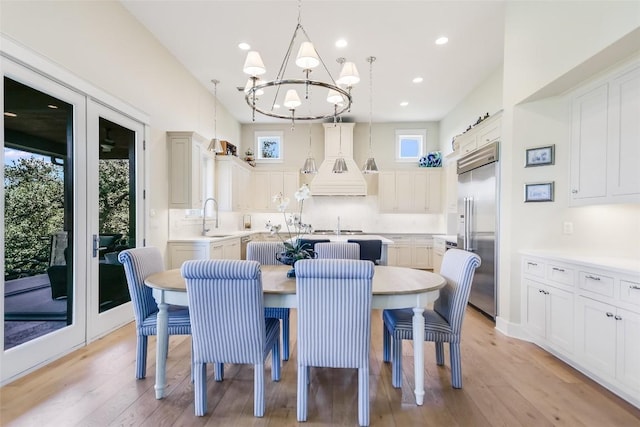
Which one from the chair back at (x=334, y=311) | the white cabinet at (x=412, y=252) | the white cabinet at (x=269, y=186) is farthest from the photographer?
the white cabinet at (x=269, y=186)

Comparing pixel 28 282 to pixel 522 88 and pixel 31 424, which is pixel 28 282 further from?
pixel 522 88

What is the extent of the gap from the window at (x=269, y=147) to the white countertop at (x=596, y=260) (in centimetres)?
557

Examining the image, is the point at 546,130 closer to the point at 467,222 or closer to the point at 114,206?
the point at 467,222

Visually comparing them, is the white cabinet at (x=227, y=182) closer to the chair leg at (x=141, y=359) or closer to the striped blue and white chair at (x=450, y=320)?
the chair leg at (x=141, y=359)

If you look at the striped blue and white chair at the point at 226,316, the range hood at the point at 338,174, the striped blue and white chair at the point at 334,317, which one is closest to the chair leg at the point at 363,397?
the striped blue and white chair at the point at 334,317

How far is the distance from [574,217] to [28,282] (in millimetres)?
4742

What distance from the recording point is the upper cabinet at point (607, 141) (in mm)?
2344

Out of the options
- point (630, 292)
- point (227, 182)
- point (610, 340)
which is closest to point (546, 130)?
point (630, 292)

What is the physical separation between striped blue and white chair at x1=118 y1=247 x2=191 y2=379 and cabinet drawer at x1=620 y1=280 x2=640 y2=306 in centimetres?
297

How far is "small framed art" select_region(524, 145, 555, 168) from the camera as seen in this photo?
303 cm

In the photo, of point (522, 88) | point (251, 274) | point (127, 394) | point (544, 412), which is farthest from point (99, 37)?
point (544, 412)

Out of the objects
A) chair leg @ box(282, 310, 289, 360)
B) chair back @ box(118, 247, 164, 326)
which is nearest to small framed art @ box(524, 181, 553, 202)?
chair leg @ box(282, 310, 289, 360)

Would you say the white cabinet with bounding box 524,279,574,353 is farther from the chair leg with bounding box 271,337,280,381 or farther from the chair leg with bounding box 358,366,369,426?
the chair leg with bounding box 271,337,280,381

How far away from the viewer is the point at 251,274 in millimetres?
1759
